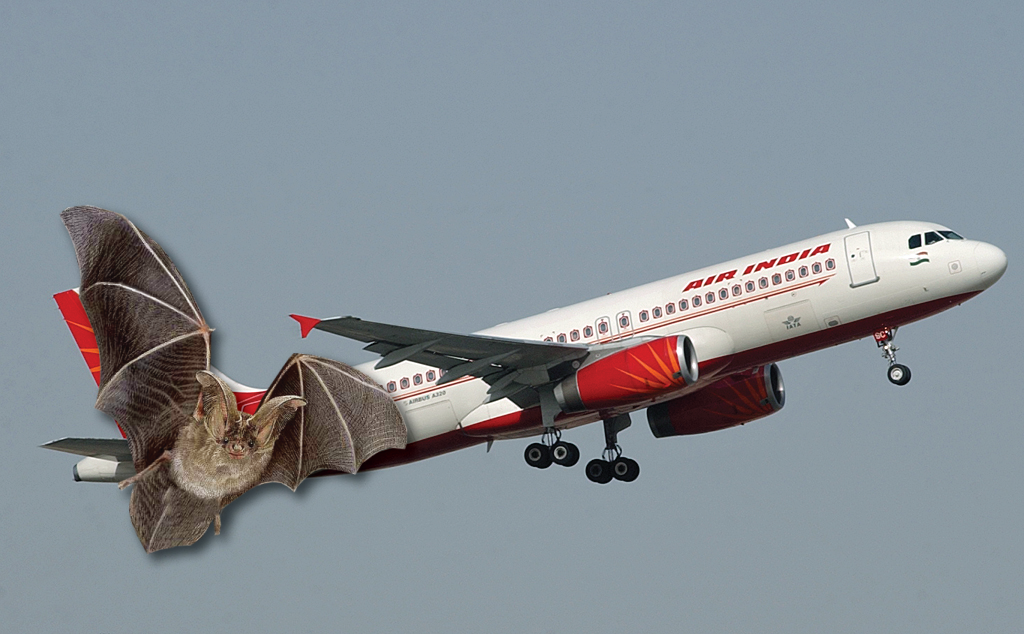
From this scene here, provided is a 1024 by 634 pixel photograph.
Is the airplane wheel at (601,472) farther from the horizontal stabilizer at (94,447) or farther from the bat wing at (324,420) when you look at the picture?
the horizontal stabilizer at (94,447)

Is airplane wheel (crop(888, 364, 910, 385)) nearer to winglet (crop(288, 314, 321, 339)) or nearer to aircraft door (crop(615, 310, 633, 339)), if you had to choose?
aircraft door (crop(615, 310, 633, 339))

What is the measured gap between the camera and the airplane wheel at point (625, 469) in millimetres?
43625

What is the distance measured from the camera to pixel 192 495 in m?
40.0

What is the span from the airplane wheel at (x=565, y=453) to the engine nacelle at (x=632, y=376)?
3.52 meters

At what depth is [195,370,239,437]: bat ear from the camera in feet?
131

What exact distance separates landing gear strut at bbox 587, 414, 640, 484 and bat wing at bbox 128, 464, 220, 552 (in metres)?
12.4

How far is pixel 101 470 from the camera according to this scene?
4194 centimetres

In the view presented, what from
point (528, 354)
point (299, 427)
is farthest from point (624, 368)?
point (299, 427)

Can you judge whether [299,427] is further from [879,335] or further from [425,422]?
[879,335]

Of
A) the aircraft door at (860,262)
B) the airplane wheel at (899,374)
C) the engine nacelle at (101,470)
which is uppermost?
the aircraft door at (860,262)

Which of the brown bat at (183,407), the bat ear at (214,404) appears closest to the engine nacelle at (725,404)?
the brown bat at (183,407)

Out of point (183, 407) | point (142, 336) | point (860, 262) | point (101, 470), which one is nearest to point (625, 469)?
point (860, 262)

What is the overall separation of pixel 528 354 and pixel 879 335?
10188 millimetres

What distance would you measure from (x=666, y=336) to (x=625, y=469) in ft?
24.2
